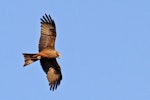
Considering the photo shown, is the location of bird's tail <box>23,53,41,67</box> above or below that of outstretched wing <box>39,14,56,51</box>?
below

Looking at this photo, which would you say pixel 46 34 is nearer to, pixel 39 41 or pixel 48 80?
pixel 39 41

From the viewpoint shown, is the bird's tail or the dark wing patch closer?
the bird's tail

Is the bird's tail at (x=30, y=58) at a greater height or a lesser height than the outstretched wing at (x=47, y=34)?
lesser

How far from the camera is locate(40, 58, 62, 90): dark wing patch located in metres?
17.3

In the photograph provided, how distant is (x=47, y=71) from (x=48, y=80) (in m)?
0.41

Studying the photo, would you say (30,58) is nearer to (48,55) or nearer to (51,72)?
(48,55)

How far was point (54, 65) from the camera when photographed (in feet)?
57.0

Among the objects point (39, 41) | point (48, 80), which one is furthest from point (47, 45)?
point (48, 80)

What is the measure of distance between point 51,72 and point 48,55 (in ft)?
4.23

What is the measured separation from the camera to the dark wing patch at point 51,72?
17281mm

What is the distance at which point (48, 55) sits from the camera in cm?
1659

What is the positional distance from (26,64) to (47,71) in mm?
1775

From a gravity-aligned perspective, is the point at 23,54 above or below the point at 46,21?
below

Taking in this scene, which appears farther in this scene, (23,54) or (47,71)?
(47,71)
